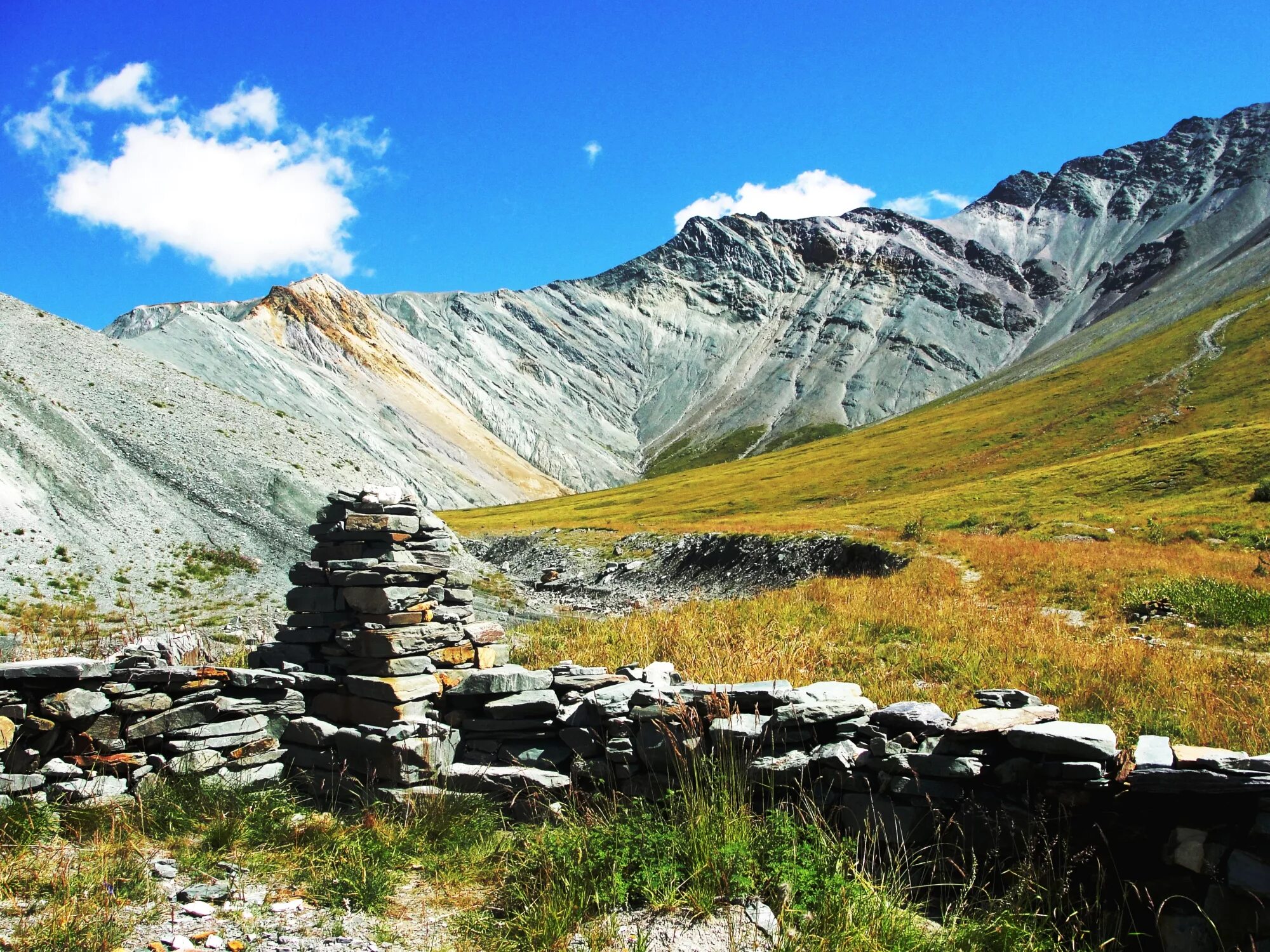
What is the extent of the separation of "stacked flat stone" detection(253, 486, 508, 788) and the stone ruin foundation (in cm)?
3

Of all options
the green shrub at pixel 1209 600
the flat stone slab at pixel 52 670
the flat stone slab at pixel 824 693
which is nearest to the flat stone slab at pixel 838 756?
the flat stone slab at pixel 824 693

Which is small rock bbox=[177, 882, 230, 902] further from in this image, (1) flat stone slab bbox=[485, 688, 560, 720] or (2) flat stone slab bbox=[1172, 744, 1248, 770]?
(2) flat stone slab bbox=[1172, 744, 1248, 770]

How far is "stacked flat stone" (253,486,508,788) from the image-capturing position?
9.26 m

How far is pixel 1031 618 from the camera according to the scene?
49.5ft

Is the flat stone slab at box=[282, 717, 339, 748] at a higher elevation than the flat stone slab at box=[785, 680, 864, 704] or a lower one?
lower

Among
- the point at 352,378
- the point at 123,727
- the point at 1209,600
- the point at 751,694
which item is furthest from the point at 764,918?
the point at 352,378

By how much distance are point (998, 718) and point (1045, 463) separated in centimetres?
6307

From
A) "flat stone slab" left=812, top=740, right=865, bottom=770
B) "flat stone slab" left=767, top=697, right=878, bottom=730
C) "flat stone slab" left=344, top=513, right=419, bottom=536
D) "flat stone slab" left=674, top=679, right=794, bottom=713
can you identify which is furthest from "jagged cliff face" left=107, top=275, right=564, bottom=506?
"flat stone slab" left=812, top=740, right=865, bottom=770

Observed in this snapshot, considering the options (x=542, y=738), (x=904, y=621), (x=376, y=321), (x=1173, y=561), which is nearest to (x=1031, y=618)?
(x=904, y=621)

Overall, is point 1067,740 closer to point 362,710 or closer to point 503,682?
point 503,682

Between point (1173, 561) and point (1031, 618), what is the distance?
9.00m

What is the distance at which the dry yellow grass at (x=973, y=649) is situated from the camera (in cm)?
862

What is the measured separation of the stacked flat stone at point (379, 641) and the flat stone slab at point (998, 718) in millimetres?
5596

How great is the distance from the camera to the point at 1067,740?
6.14 m
